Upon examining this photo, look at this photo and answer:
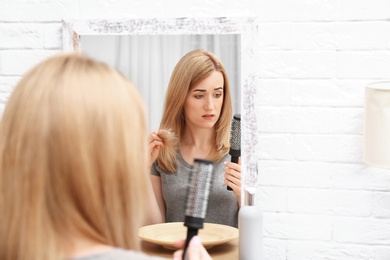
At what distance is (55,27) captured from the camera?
6.23 ft

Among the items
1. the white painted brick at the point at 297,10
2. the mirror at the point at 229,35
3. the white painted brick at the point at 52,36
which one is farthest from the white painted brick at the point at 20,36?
the white painted brick at the point at 297,10

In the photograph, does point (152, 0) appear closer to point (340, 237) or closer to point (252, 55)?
point (252, 55)

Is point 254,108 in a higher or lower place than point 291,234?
higher

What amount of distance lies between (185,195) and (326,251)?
1.33 ft

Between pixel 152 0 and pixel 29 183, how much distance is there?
99cm

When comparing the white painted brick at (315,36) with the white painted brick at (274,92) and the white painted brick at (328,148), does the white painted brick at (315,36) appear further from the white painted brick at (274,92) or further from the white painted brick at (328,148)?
the white painted brick at (328,148)

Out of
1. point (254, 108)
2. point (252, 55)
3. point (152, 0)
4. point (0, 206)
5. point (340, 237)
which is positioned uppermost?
point (152, 0)

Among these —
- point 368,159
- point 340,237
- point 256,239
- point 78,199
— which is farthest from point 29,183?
point 340,237

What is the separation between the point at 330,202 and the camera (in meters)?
1.81

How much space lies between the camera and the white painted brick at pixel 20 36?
1914 millimetres

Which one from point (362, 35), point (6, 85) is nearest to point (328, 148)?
point (362, 35)

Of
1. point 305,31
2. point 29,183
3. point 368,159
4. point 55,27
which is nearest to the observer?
point 29,183

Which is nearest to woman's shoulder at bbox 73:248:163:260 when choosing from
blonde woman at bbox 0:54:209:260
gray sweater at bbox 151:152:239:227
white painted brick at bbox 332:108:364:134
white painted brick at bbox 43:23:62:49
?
blonde woman at bbox 0:54:209:260

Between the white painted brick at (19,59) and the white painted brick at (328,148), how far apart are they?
29.2 inches
